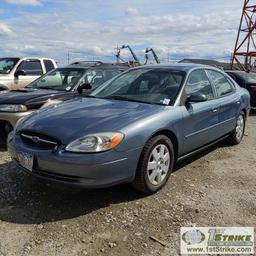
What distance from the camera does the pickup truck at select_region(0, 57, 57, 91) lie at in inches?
423

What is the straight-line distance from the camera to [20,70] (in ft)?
35.0

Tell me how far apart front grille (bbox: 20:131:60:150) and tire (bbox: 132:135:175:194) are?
975 millimetres

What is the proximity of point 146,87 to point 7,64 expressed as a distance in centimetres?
730

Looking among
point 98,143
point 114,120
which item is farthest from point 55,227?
point 114,120

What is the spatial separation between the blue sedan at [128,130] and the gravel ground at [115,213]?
309 mm

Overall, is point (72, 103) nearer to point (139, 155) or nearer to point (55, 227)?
point (139, 155)

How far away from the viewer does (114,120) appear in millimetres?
4238

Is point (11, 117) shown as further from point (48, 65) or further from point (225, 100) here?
point (48, 65)

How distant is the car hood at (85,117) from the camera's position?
4.07 m

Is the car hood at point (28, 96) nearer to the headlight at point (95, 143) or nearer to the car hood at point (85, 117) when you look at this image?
the car hood at point (85, 117)

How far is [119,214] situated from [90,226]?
397mm

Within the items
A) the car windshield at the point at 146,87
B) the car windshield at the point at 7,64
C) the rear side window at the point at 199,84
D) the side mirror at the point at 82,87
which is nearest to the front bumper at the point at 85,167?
the car windshield at the point at 146,87

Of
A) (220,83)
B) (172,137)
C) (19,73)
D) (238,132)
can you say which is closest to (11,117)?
(172,137)

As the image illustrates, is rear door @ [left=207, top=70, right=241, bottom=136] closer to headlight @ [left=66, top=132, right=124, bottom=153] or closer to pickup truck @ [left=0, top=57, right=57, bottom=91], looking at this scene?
headlight @ [left=66, top=132, right=124, bottom=153]
